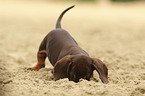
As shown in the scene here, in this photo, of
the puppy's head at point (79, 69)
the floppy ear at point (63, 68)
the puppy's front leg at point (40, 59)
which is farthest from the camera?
the puppy's front leg at point (40, 59)

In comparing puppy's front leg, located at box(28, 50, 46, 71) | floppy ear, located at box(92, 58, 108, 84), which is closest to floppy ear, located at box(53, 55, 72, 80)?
floppy ear, located at box(92, 58, 108, 84)

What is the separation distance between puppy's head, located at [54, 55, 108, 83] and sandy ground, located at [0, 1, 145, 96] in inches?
5.9

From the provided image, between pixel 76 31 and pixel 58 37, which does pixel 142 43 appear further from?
pixel 58 37

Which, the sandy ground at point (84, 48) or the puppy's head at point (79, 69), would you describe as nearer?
the sandy ground at point (84, 48)

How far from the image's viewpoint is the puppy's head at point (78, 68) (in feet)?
12.3

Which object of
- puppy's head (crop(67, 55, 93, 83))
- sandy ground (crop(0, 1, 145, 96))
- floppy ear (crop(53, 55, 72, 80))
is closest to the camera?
sandy ground (crop(0, 1, 145, 96))

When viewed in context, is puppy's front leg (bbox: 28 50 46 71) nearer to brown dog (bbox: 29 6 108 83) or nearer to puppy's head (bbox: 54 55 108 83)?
brown dog (bbox: 29 6 108 83)

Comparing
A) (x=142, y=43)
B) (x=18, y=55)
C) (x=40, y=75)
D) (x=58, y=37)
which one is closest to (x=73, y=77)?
(x=40, y=75)

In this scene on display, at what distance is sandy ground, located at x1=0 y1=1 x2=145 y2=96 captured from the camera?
3.34 metres

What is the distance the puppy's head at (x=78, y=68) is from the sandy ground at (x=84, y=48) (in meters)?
0.15

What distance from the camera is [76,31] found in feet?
33.9

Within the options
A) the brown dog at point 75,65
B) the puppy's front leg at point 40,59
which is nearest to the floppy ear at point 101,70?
the brown dog at point 75,65

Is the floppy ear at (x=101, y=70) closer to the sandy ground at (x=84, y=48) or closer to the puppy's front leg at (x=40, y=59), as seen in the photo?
the sandy ground at (x=84, y=48)

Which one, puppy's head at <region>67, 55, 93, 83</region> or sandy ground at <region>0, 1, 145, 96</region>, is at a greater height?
puppy's head at <region>67, 55, 93, 83</region>
